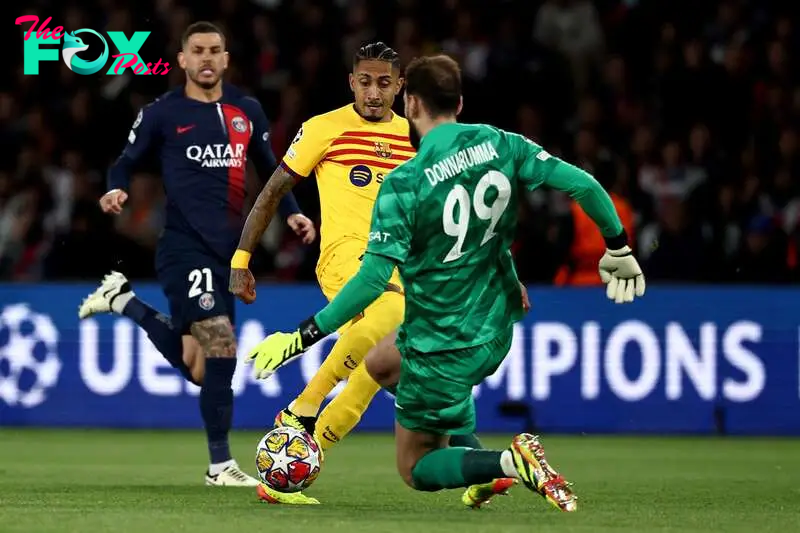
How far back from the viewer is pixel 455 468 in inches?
278

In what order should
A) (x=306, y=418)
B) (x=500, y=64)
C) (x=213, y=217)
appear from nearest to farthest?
(x=306, y=418), (x=213, y=217), (x=500, y=64)

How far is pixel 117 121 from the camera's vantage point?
53.5 ft

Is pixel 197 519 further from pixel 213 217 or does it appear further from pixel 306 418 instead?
pixel 213 217

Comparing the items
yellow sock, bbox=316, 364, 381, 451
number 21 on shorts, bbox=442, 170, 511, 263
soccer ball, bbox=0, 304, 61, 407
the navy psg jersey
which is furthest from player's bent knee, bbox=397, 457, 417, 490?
soccer ball, bbox=0, 304, 61, 407

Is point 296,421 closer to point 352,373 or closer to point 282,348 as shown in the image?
point 352,373

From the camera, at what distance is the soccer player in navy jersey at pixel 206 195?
9.38 metres

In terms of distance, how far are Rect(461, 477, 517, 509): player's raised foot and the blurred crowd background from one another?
21.7 feet

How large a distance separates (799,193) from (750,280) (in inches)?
58.0

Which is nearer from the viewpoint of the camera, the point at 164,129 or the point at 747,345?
the point at 164,129

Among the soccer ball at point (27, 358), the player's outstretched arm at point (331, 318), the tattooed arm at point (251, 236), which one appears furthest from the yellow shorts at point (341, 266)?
the soccer ball at point (27, 358)

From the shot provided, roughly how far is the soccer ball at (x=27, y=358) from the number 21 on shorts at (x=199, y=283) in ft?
15.2

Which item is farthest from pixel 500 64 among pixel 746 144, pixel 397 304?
pixel 397 304

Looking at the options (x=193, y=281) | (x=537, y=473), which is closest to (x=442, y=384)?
(x=537, y=473)

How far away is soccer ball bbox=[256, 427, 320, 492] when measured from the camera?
7.75 m
